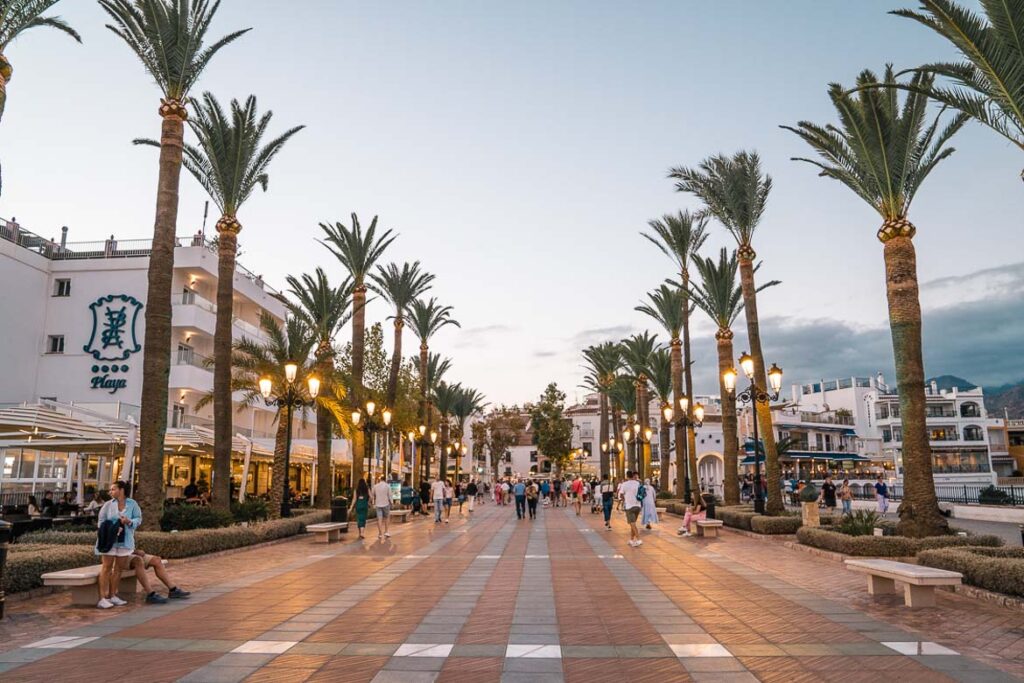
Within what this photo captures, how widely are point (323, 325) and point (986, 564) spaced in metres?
24.5

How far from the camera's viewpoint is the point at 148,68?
16.8 m

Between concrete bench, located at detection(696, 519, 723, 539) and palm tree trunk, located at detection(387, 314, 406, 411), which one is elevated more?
palm tree trunk, located at detection(387, 314, 406, 411)

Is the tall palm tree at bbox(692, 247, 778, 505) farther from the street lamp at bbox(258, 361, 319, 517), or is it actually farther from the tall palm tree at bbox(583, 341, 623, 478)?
the tall palm tree at bbox(583, 341, 623, 478)

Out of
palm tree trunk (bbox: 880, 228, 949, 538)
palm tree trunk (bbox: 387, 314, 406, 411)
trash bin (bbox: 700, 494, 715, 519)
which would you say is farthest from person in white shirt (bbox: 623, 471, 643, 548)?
palm tree trunk (bbox: 387, 314, 406, 411)

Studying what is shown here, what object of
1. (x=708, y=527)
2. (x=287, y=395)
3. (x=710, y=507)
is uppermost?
(x=287, y=395)

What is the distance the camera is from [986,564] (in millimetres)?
9000

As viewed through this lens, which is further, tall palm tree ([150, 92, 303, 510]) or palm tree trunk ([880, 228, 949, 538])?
tall palm tree ([150, 92, 303, 510])

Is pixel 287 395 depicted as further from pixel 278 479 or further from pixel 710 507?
pixel 710 507

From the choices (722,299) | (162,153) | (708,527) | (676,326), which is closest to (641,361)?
(676,326)

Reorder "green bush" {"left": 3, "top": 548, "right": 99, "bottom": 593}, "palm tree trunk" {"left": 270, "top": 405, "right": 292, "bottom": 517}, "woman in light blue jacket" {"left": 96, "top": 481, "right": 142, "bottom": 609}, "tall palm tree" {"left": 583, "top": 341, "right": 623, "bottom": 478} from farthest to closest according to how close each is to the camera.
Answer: "tall palm tree" {"left": 583, "top": 341, "right": 623, "bottom": 478} → "palm tree trunk" {"left": 270, "top": 405, "right": 292, "bottom": 517} → "green bush" {"left": 3, "top": 548, "right": 99, "bottom": 593} → "woman in light blue jacket" {"left": 96, "top": 481, "right": 142, "bottom": 609}

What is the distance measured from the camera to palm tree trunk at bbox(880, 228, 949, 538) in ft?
44.0

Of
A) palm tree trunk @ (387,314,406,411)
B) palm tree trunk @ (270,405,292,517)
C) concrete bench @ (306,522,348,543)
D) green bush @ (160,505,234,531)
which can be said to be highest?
palm tree trunk @ (387,314,406,411)

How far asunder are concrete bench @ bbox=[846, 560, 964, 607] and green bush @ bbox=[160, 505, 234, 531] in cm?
1442

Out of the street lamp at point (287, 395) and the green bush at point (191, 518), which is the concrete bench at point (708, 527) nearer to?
the street lamp at point (287, 395)
